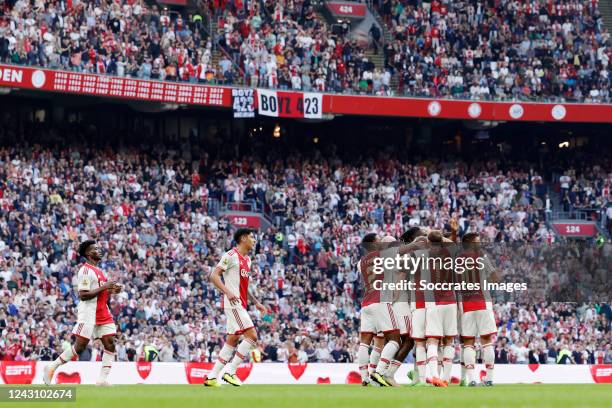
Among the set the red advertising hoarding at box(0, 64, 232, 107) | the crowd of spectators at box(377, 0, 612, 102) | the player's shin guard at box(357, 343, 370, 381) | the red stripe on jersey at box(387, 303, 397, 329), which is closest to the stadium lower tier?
the player's shin guard at box(357, 343, 370, 381)

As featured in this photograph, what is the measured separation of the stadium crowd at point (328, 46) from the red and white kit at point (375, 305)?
20883 millimetres

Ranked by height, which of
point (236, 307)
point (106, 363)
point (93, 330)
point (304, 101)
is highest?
point (304, 101)

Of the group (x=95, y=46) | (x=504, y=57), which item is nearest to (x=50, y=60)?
(x=95, y=46)

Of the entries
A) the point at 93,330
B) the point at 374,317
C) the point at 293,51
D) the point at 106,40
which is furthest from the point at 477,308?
the point at 293,51

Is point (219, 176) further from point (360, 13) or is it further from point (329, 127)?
point (360, 13)

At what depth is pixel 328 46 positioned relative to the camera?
4616 centimetres

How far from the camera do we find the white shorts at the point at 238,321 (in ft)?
63.0

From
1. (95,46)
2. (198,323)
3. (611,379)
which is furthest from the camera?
(95,46)

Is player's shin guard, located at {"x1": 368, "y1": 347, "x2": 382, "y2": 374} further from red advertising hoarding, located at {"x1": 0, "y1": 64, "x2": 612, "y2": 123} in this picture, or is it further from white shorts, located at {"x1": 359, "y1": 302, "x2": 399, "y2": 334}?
red advertising hoarding, located at {"x1": 0, "y1": 64, "x2": 612, "y2": 123}

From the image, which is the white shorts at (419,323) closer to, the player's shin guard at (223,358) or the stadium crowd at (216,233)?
the player's shin guard at (223,358)

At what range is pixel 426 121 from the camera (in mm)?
48938

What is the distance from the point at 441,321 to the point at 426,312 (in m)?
0.27

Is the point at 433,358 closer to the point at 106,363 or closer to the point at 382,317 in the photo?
the point at 382,317

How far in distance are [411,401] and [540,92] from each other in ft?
115
